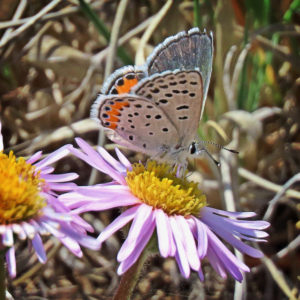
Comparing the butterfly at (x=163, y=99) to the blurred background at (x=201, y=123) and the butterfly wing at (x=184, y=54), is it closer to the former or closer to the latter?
the butterfly wing at (x=184, y=54)

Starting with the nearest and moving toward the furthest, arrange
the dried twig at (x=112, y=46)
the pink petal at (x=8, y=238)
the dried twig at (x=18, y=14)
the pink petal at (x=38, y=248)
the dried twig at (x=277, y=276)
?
the pink petal at (x=8, y=238) < the pink petal at (x=38, y=248) < the dried twig at (x=277, y=276) < the dried twig at (x=112, y=46) < the dried twig at (x=18, y=14)

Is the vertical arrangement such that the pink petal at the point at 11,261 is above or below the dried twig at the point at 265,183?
above

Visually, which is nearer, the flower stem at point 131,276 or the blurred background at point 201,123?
the flower stem at point 131,276

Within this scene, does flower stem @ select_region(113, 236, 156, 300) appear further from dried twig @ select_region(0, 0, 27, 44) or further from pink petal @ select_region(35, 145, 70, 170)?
dried twig @ select_region(0, 0, 27, 44)

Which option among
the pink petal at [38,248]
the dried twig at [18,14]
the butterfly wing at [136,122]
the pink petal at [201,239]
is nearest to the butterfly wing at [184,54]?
the butterfly wing at [136,122]

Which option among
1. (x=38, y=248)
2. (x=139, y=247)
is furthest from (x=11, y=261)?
(x=139, y=247)

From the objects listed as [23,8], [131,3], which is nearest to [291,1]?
[131,3]

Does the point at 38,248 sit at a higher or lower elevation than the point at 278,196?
higher

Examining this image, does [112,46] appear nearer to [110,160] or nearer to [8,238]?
[110,160]
